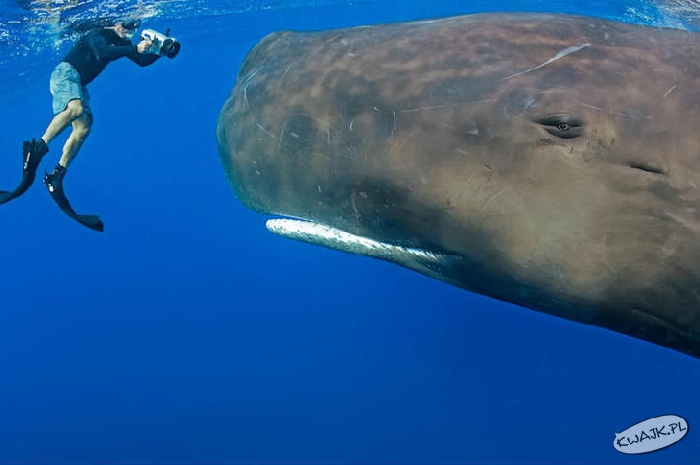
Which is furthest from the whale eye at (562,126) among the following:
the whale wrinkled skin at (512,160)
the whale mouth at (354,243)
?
the whale mouth at (354,243)

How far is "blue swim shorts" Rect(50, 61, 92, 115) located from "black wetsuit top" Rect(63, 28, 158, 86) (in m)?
0.50

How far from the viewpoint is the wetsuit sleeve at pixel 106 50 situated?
46.7 ft

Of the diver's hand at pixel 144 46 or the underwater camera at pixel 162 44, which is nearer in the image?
the underwater camera at pixel 162 44

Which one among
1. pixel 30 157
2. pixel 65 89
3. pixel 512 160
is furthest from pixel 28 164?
pixel 512 160

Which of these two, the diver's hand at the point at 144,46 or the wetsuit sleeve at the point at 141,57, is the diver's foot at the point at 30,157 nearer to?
the wetsuit sleeve at the point at 141,57

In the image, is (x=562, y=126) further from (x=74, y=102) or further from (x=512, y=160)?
(x=74, y=102)

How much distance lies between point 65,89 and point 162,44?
2.52 metres

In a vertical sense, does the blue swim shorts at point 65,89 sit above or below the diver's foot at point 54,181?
above

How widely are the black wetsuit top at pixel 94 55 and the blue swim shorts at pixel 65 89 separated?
499mm

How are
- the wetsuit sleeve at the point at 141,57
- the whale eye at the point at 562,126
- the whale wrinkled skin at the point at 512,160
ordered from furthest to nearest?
the wetsuit sleeve at the point at 141,57, the whale eye at the point at 562,126, the whale wrinkled skin at the point at 512,160

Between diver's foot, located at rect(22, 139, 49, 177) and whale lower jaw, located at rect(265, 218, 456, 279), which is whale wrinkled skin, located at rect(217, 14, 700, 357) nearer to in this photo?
whale lower jaw, located at rect(265, 218, 456, 279)

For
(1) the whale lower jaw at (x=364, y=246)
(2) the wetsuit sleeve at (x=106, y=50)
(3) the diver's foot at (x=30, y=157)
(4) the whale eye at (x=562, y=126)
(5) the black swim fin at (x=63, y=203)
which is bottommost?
(1) the whale lower jaw at (x=364, y=246)

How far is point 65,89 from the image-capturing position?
1254 centimetres

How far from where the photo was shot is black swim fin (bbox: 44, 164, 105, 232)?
9.48 metres
